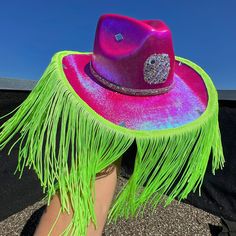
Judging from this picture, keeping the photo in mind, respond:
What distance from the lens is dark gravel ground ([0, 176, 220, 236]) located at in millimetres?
2203

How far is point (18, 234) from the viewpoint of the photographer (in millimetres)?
2156

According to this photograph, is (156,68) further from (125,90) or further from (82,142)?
(82,142)

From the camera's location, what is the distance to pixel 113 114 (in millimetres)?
875

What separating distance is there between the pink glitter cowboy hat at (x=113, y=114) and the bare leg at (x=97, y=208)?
1.2 inches

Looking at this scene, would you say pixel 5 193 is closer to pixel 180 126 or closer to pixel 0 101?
pixel 0 101

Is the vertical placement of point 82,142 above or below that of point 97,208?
above

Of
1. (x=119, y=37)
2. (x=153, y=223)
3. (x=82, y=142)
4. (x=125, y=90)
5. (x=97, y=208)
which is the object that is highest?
(x=119, y=37)

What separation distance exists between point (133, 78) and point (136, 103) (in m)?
0.07

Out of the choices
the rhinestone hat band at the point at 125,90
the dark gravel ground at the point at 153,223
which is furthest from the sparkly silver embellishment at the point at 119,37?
the dark gravel ground at the point at 153,223

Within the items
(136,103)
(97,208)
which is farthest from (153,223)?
(136,103)

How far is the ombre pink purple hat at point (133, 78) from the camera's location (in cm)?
88

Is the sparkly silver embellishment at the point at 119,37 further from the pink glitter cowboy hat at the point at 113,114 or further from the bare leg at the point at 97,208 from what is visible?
the bare leg at the point at 97,208

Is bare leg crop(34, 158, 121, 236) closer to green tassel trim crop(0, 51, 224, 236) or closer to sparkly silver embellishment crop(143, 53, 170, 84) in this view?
green tassel trim crop(0, 51, 224, 236)

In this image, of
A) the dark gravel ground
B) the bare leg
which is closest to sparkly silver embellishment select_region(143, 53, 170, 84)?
the bare leg
